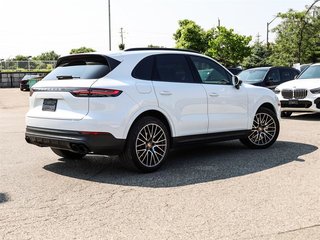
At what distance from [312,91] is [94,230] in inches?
383

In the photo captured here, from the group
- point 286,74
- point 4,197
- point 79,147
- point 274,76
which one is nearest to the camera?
point 4,197

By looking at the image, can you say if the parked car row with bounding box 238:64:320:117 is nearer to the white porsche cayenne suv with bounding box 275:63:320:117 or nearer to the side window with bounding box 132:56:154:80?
the white porsche cayenne suv with bounding box 275:63:320:117

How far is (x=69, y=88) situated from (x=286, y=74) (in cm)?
1153

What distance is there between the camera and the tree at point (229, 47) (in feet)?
172

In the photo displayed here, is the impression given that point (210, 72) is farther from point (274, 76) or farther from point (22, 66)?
point (22, 66)

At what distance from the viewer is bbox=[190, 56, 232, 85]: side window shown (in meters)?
6.98

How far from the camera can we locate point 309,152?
295 inches

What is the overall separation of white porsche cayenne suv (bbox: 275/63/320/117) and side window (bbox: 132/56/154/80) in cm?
726

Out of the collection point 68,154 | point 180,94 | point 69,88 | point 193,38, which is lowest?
point 68,154

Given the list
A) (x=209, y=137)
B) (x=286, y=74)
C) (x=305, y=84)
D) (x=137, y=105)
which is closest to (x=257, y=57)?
(x=286, y=74)

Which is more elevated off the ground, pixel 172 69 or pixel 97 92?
pixel 172 69

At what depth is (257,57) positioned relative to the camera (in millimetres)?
56938

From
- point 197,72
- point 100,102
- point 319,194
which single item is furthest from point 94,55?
point 319,194

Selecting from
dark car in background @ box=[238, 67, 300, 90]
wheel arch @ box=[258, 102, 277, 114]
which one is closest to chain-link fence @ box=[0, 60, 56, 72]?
dark car in background @ box=[238, 67, 300, 90]
